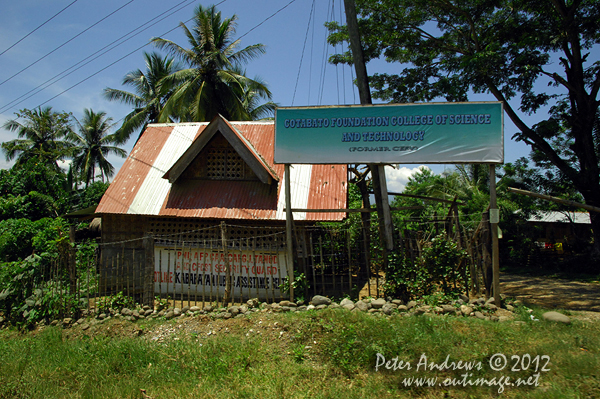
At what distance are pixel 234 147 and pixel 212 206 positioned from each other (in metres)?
1.65

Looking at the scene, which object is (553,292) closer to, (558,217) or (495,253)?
(495,253)

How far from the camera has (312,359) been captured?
581 centimetres

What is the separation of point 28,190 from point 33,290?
1350 centimetres

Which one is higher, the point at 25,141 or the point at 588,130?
the point at 25,141

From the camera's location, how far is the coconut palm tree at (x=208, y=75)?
66.5ft

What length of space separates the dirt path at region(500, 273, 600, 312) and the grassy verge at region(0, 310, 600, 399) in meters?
2.54

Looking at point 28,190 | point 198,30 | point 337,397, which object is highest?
point 198,30

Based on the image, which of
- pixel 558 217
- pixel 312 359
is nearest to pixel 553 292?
pixel 312 359

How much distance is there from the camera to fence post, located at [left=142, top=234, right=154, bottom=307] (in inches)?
323

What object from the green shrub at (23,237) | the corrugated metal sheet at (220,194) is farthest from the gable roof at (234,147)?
the green shrub at (23,237)

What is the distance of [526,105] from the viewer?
48.9 feet

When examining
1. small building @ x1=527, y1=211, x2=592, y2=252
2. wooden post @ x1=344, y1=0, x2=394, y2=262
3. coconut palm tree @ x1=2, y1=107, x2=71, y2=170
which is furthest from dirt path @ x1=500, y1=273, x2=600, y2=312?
coconut palm tree @ x1=2, y1=107, x2=71, y2=170

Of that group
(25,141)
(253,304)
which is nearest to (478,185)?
(253,304)

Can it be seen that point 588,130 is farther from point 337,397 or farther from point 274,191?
point 337,397
